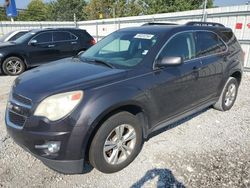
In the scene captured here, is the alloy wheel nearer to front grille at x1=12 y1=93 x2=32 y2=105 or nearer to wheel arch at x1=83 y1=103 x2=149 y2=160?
wheel arch at x1=83 y1=103 x2=149 y2=160

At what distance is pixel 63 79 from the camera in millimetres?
2721

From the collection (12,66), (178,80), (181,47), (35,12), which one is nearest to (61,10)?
(35,12)

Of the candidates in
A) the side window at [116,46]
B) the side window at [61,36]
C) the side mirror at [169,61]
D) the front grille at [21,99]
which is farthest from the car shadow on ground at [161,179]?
the side window at [61,36]

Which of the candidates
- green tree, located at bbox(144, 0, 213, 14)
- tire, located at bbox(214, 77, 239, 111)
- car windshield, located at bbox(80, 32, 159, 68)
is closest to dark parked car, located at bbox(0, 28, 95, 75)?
car windshield, located at bbox(80, 32, 159, 68)

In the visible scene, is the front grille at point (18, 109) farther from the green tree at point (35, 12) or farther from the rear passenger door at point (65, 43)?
the green tree at point (35, 12)

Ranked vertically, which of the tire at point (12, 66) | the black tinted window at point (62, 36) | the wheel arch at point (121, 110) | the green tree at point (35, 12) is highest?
the green tree at point (35, 12)

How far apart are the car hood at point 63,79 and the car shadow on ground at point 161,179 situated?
126 centimetres

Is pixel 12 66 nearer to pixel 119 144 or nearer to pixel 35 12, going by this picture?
pixel 119 144

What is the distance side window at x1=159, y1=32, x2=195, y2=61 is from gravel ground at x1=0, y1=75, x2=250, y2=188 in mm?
1317

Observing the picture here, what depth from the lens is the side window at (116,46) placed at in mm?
3630

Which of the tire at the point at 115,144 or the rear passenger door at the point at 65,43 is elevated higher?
the rear passenger door at the point at 65,43

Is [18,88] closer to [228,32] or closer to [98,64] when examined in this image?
[98,64]

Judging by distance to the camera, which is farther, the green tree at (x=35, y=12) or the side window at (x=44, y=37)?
the green tree at (x=35, y=12)

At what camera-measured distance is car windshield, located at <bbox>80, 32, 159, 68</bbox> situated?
10.5 feet
